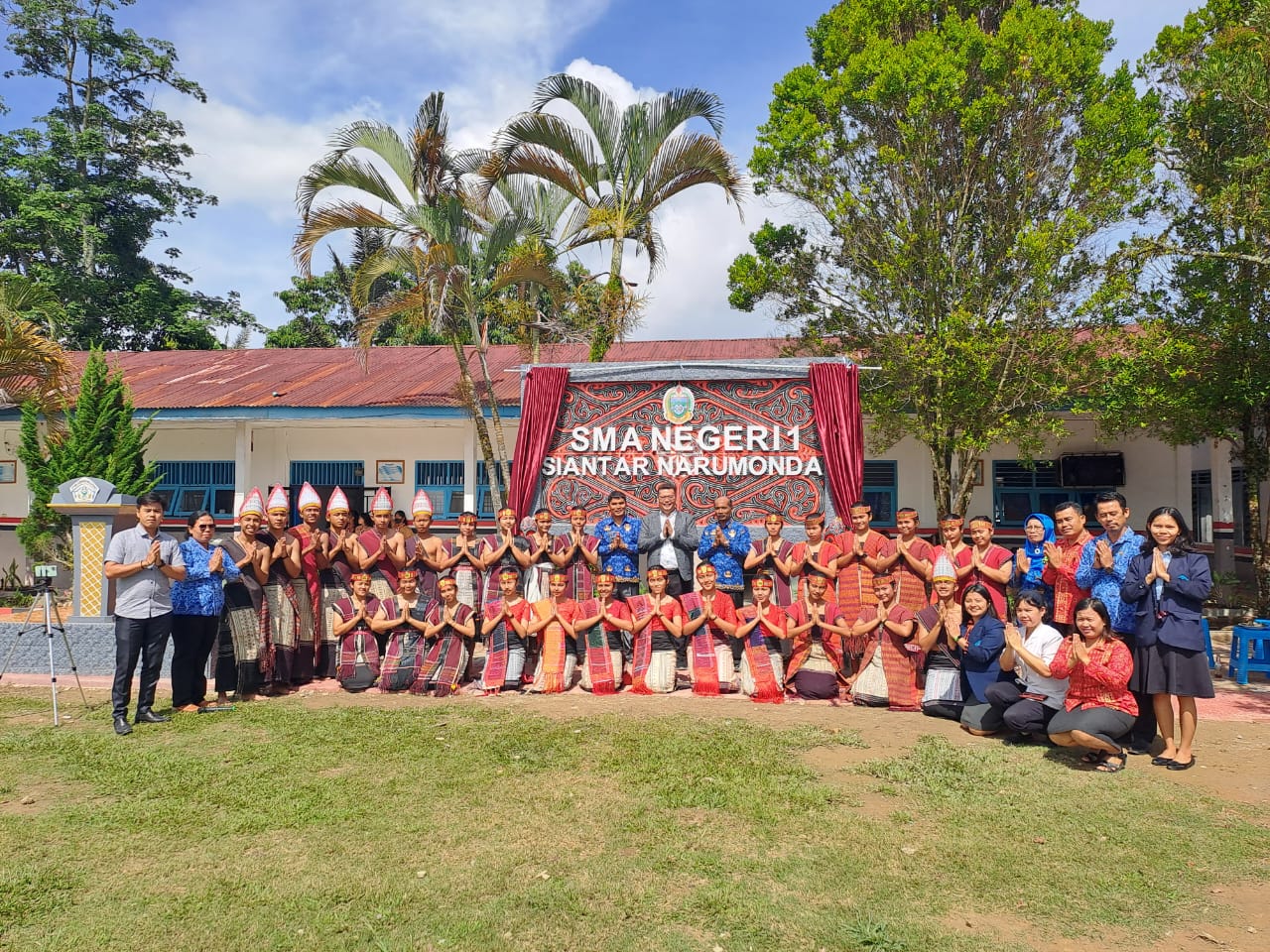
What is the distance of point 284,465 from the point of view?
14.2 metres

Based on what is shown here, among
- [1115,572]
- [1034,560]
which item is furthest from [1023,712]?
[1034,560]

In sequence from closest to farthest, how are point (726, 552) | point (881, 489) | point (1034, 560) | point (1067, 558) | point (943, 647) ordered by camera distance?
1. point (1067, 558)
2. point (943, 647)
3. point (1034, 560)
4. point (726, 552)
5. point (881, 489)

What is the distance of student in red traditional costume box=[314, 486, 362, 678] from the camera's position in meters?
7.09

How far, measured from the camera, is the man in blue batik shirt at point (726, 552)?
23.9 feet

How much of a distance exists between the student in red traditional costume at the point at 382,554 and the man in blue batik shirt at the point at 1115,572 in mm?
5200

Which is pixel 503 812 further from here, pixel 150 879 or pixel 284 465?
pixel 284 465

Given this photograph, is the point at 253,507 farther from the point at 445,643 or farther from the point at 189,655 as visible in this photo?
the point at 445,643

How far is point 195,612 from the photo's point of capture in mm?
5977

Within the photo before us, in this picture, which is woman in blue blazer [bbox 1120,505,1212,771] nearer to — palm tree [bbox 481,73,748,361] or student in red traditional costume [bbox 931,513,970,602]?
student in red traditional costume [bbox 931,513,970,602]

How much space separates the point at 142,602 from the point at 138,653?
361mm

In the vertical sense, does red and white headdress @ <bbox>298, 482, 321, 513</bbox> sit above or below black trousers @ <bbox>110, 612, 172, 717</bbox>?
above

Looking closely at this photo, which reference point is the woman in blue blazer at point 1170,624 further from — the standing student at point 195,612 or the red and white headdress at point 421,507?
the standing student at point 195,612

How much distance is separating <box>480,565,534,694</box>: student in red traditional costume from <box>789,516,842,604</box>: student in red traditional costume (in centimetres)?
225

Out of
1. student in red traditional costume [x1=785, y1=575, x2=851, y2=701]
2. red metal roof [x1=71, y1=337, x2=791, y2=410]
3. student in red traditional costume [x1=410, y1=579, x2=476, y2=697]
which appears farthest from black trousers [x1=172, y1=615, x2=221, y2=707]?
red metal roof [x1=71, y1=337, x2=791, y2=410]
